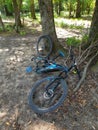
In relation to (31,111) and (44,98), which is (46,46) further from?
(31,111)

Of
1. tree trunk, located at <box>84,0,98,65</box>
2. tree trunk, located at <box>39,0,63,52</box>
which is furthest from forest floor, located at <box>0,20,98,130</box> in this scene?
tree trunk, located at <box>39,0,63,52</box>

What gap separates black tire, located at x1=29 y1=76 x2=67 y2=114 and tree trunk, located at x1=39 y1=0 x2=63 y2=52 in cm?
187

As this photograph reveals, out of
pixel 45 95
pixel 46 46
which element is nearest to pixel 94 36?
pixel 46 46

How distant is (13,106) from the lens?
338 cm

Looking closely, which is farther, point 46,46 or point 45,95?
point 46,46

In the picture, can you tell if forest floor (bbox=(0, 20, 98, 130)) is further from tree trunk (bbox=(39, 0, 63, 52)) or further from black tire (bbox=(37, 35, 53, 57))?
tree trunk (bbox=(39, 0, 63, 52))

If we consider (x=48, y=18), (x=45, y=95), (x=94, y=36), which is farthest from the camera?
(x=94, y=36)

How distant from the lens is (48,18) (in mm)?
4730

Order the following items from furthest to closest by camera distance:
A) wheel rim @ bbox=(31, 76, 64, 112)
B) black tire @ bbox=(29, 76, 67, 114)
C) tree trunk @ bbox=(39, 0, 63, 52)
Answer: tree trunk @ bbox=(39, 0, 63, 52) → wheel rim @ bbox=(31, 76, 64, 112) → black tire @ bbox=(29, 76, 67, 114)

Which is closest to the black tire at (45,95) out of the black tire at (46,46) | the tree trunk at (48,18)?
the black tire at (46,46)

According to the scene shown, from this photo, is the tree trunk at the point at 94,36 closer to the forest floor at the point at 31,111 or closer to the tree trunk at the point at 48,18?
the forest floor at the point at 31,111

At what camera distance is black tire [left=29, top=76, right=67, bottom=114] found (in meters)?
3.23

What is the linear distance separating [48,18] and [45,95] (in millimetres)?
2400

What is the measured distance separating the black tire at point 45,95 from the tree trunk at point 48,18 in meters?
1.87
